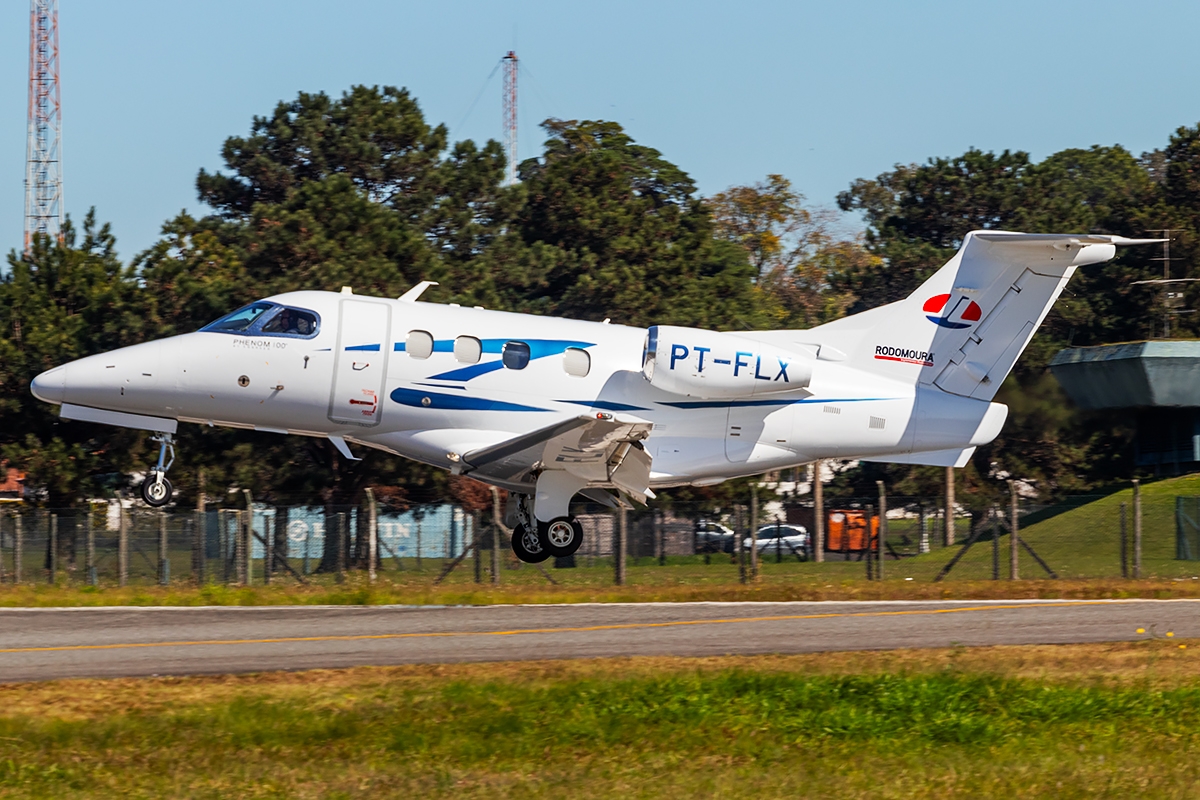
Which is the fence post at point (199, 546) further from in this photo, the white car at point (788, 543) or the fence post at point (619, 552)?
the white car at point (788, 543)

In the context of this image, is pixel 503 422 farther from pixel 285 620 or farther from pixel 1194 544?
pixel 1194 544

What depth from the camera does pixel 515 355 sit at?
1842 centimetres

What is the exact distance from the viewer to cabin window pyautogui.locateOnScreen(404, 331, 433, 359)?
1825cm

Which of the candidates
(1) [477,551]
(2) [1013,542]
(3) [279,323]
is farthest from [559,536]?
(2) [1013,542]

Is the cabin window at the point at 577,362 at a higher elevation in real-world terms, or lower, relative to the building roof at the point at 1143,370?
lower

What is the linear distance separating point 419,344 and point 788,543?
14871 mm

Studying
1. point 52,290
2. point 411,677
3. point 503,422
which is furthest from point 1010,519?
point 52,290

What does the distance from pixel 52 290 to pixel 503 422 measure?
20.0m

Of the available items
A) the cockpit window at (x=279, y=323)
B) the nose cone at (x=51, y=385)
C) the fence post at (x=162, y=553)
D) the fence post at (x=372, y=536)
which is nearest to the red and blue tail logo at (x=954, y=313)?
the cockpit window at (x=279, y=323)

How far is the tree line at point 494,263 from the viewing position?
31938 millimetres

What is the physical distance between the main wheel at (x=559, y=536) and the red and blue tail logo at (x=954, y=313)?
243 inches

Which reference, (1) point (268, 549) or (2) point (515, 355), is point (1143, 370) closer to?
(2) point (515, 355)

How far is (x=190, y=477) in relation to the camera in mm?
32062

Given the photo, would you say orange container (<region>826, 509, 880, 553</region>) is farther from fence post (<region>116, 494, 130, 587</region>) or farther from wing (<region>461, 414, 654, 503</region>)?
fence post (<region>116, 494, 130, 587</region>)
